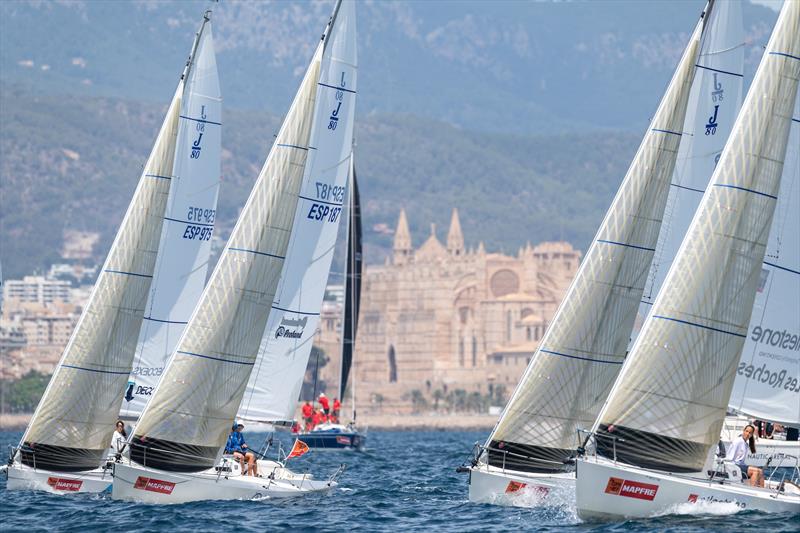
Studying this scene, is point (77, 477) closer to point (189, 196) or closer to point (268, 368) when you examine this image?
point (268, 368)

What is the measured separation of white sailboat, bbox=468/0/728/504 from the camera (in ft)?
80.9

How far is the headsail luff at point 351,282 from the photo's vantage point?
48.5 metres

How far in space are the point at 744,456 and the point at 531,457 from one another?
3.07 m

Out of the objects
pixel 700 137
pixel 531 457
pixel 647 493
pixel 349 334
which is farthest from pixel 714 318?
pixel 349 334

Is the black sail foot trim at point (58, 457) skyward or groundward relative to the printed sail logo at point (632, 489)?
groundward

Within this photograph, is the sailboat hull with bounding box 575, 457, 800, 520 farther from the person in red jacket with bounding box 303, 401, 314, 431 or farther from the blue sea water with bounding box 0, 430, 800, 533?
the person in red jacket with bounding box 303, 401, 314, 431

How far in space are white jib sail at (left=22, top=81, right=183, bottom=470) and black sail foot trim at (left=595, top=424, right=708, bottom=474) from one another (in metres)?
8.13

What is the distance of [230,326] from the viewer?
996 inches

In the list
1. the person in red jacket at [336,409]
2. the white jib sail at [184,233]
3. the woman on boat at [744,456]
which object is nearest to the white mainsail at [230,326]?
the white jib sail at [184,233]

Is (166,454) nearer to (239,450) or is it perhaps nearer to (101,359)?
(239,450)

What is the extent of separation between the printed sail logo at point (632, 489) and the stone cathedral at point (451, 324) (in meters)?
148

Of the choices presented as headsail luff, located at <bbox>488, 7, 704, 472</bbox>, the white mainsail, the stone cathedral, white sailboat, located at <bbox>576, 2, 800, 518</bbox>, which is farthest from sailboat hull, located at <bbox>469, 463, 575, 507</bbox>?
the stone cathedral

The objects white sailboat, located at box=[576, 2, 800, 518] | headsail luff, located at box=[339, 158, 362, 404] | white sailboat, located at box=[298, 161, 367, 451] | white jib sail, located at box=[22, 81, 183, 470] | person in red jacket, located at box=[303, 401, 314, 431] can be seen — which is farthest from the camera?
person in red jacket, located at box=[303, 401, 314, 431]

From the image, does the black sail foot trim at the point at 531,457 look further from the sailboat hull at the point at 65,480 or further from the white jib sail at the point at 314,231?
the sailboat hull at the point at 65,480
